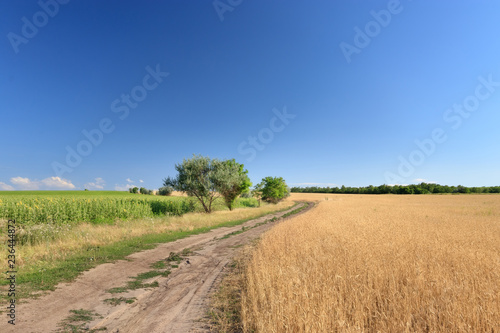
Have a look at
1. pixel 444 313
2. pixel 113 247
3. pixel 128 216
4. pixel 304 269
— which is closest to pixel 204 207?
pixel 128 216

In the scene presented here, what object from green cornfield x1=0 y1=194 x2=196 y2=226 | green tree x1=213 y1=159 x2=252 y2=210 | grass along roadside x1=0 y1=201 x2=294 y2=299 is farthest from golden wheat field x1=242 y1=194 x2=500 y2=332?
green tree x1=213 y1=159 x2=252 y2=210

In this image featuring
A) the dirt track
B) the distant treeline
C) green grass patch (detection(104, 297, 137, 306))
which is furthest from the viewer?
the distant treeline

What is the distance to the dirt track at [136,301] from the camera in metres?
4.75

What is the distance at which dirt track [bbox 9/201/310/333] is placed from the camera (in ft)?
15.6

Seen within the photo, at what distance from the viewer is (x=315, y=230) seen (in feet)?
41.8

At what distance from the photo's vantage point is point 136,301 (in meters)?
5.92

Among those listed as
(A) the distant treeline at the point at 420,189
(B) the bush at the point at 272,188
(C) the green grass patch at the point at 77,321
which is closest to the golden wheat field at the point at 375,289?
(C) the green grass patch at the point at 77,321

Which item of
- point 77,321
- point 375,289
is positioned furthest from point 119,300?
point 375,289

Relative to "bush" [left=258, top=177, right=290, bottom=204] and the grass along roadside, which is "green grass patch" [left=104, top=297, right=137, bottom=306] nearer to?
the grass along roadside

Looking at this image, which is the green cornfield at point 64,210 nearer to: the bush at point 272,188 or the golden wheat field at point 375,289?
the golden wheat field at point 375,289

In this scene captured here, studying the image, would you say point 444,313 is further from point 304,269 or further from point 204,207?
point 204,207

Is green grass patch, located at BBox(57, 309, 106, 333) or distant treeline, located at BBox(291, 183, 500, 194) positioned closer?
green grass patch, located at BBox(57, 309, 106, 333)

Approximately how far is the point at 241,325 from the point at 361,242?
22.5ft

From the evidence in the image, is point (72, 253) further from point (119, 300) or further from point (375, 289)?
point (375, 289)
